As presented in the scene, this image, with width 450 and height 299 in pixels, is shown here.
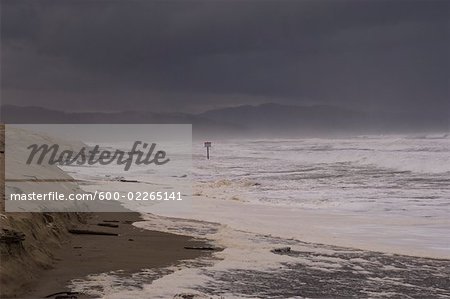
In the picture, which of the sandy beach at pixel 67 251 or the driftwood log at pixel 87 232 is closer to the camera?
the sandy beach at pixel 67 251

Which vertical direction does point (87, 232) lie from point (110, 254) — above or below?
above

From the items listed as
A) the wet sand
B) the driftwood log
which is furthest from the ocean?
the driftwood log

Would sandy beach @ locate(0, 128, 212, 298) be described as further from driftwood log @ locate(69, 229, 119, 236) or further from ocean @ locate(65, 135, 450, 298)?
ocean @ locate(65, 135, 450, 298)

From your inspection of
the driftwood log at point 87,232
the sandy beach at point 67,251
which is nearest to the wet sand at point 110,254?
the sandy beach at point 67,251

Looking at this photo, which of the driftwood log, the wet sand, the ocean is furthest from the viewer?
the driftwood log

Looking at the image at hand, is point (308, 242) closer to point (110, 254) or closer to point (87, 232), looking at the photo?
point (110, 254)

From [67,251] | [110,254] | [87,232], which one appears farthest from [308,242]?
[67,251]

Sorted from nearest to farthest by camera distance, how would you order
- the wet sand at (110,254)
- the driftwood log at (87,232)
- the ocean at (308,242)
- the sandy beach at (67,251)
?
the sandy beach at (67,251)
the wet sand at (110,254)
the ocean at (308,242)
the driftwood log at (87,232)

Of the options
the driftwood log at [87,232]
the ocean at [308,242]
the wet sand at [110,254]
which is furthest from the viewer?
the driftwood log at [87,232]

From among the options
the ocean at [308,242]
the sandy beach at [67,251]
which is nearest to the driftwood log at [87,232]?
the sandy beach at [67,251]

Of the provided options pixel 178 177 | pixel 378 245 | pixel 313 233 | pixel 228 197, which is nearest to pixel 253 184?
pixel 228 197

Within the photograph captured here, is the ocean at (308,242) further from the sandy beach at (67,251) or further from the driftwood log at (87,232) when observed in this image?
the driftwood log at (87,232)

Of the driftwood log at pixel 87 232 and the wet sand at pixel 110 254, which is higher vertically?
the driftwood log at pixel 87 232

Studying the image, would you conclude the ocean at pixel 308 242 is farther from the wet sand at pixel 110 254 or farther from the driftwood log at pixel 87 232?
the driftwood log at pixel 87 232
